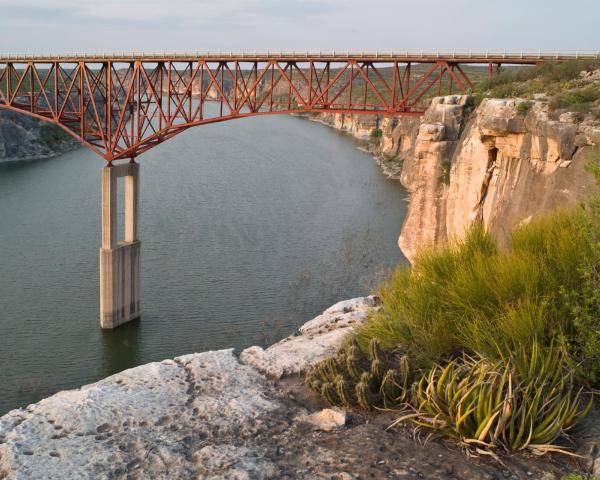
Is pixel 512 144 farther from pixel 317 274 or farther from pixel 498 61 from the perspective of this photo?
pixel 317 274

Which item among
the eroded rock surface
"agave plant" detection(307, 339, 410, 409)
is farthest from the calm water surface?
"agave plant" detection(307, 339, 410, 409)

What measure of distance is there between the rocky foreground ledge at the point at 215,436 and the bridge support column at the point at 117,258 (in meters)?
14.9

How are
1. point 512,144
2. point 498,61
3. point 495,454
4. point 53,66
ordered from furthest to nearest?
point 53,66 < point 498,61 < point 512,144 < point 495,454

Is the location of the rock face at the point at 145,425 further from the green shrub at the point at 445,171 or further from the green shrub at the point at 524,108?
the green shrub at the point at 445,171

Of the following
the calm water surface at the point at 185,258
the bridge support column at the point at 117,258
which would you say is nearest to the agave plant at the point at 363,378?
the calm water surface at the point at 185,258

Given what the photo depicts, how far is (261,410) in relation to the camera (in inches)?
283

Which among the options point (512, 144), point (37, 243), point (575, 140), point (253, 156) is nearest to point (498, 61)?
point (512, 144)

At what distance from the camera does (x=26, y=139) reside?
62.8 metres

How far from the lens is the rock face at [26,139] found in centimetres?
6056

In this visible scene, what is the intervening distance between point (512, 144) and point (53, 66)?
18.8 meters

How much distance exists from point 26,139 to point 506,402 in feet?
209

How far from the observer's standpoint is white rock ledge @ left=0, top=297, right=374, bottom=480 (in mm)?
6137

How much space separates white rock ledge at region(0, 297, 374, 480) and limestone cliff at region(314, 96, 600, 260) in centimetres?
375

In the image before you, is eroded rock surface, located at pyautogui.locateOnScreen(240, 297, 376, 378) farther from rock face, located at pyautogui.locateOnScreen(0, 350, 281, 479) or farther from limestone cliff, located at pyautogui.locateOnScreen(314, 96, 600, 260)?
limestone cliff, located at pyautogui.locateOnScreen(314, 96, 600, 260)
